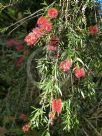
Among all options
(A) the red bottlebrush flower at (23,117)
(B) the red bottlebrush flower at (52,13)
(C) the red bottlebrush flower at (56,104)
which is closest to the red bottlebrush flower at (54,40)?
(B) the red bottlebrush flower at (52,13)

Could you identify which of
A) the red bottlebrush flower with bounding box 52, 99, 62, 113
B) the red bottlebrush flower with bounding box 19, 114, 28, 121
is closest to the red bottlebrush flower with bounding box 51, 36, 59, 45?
the red bottlebrush flower with bounding box 52, 99, 62, 113

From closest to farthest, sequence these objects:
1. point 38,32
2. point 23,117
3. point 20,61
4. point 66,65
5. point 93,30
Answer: point 66,65, point 38,32, point 93,30, point 23,117, point 20,61

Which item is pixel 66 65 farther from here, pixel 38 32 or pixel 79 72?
pixel 38 32

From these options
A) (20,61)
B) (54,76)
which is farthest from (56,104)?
(20,61)

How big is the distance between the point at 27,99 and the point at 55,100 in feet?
3.22

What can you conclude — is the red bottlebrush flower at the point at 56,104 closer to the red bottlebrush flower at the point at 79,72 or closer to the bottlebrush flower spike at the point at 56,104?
the bottlebrush flower spike at the point at 56,104

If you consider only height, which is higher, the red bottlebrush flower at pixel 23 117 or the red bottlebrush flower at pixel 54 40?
the red bottlebrush flower at pixel 54 40

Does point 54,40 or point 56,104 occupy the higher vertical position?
point 54,40

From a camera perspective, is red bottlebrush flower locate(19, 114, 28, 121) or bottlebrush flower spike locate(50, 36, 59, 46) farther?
red bottlebrush flower locate(19, 114, 28, 121)

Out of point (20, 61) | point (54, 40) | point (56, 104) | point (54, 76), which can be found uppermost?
point (20, 61)

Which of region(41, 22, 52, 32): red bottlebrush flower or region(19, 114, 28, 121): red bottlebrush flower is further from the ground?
region(41, 22, 52, 32): red bottlebrush flower

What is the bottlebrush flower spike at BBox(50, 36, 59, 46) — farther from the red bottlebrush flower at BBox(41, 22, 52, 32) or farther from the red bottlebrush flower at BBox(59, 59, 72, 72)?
the red bottlebrush flower at BBox(59, 59, 72, 72)

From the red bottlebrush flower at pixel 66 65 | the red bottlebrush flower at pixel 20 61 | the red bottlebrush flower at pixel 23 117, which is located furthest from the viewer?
the red bottlebrush flower at pixel 20 61

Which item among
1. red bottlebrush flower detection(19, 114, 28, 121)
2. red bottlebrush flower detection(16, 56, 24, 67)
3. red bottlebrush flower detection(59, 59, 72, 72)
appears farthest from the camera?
red bottlebrush flower detection(16, 56, 24, 67)
